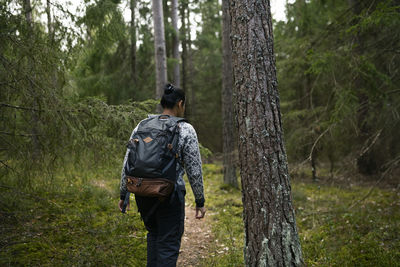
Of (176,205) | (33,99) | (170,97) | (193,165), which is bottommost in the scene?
(176,205)

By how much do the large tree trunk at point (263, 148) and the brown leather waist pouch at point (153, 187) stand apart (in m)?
0.84

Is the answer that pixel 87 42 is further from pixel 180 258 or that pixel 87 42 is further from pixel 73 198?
pixel 180 258

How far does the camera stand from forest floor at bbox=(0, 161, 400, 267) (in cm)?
383

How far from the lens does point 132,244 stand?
4383mm

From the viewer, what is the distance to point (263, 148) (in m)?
2.72

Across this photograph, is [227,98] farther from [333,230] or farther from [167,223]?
[167,223]

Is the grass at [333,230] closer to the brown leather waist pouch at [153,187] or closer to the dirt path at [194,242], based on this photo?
the dirt path at [194,242]

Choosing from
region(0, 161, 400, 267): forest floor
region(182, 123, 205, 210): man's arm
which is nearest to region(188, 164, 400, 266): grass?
region(0, 161, 400, 267): forest floor

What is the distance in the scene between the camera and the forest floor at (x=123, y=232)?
3832 mm

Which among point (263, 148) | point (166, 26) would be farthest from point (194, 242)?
point (166, 26)

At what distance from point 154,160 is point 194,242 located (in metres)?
3.08

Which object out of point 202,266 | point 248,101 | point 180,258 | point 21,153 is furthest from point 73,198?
point 248,101

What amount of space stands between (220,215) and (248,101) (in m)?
4.25

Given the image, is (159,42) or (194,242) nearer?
(194,242)
